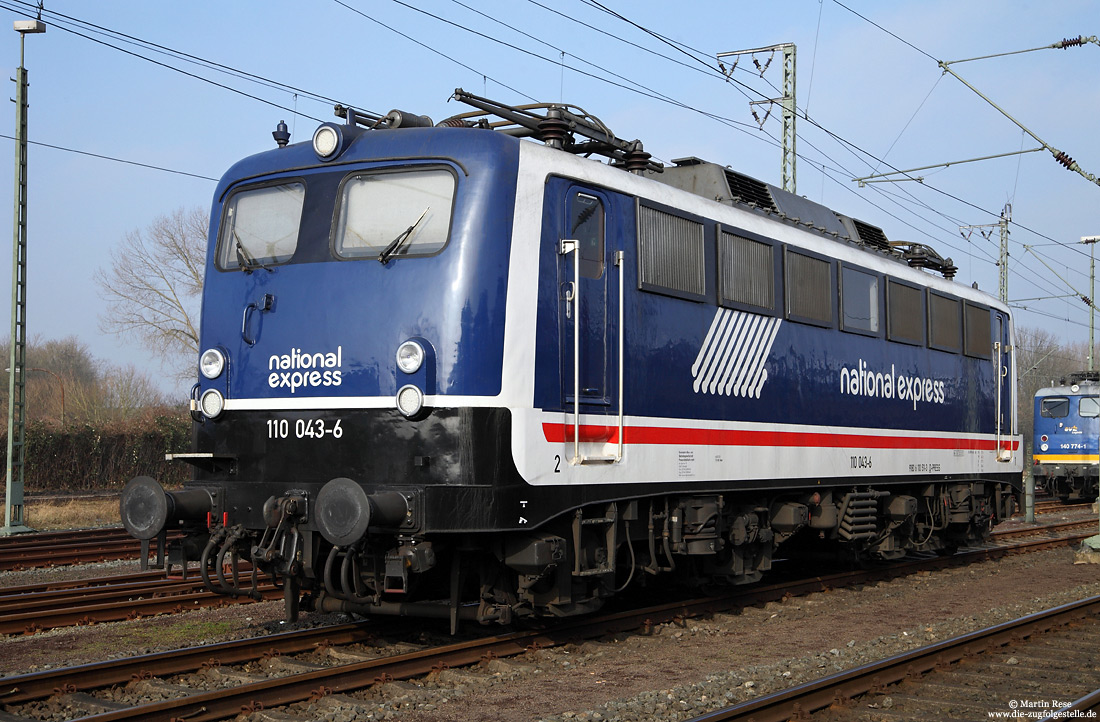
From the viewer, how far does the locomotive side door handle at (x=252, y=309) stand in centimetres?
781

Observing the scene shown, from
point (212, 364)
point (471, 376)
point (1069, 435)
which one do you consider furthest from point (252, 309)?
point (1069, 435)

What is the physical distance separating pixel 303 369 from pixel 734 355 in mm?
3892

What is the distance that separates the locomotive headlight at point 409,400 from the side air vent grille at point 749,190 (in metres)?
4.80

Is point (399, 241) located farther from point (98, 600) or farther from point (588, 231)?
point (98, 600)

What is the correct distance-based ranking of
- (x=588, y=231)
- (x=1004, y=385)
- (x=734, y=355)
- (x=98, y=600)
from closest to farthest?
(x=588, y=231) → (x=734, y=355) → (x=98, y=600) → (x=1004, y=385)

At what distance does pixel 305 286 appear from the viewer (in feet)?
25.3

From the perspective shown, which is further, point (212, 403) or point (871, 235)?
point (871, 235)

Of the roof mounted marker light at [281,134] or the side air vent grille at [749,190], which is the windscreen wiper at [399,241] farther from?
the side air vent grille at [749,190]

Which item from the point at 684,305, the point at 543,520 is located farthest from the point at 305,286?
the point at 684,305

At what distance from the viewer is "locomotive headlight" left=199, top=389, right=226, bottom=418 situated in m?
7.83

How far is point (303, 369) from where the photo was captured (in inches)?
297

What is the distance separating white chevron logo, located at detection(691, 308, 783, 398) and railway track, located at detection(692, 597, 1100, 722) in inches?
104

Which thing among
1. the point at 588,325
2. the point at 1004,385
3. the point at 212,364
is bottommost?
the point at 212,364

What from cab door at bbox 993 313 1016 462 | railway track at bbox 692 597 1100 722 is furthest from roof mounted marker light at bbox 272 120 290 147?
cab door at bbox 993 313 1016 462
